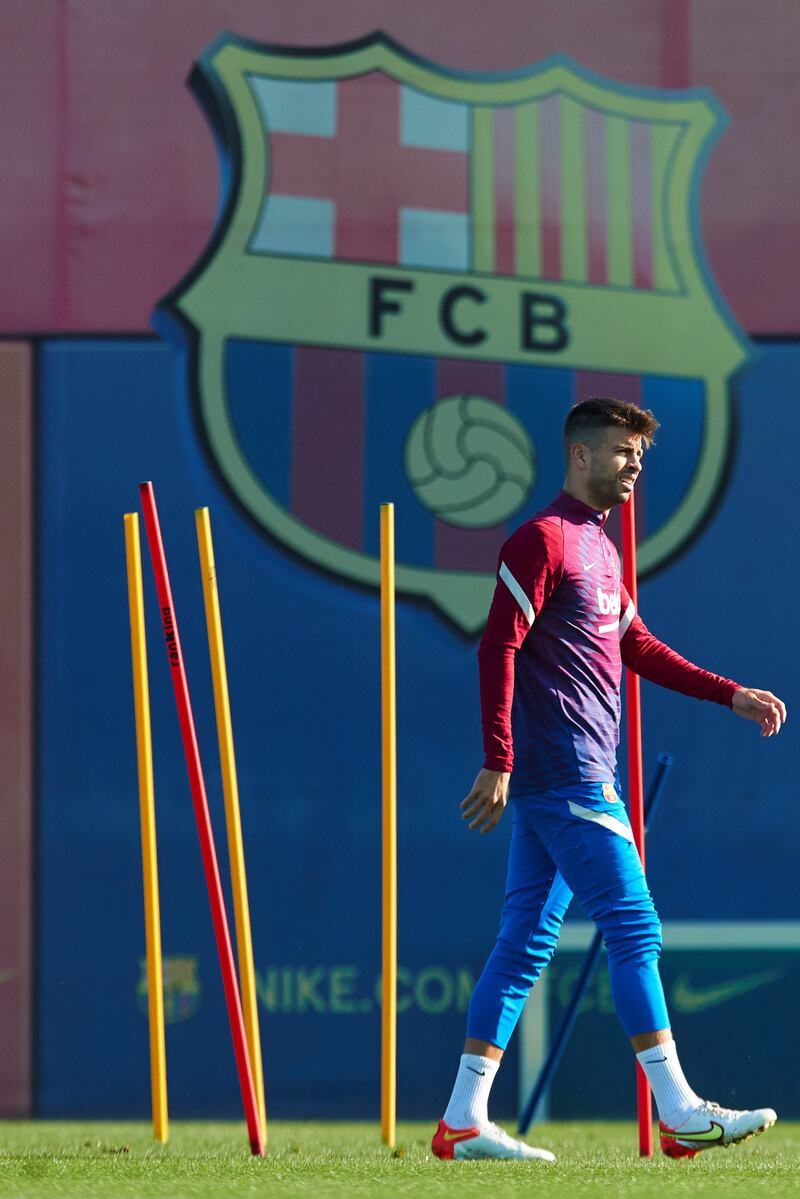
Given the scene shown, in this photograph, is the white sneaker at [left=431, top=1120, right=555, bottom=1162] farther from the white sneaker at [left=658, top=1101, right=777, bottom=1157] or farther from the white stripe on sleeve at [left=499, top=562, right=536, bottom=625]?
the white stripe on sleeve at [left=499, top=562, right=536, bottom=625]

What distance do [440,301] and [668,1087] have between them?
2732mm

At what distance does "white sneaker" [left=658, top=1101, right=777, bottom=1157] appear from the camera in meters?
3.17

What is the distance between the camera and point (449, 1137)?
3506 millimetres

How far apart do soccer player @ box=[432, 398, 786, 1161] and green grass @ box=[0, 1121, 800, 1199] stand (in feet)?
0.53

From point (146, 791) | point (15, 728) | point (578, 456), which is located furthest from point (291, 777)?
point (578, 456)

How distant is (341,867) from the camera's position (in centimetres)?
514

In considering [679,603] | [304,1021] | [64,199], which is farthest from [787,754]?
[64,199]

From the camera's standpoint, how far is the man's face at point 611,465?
140 inches

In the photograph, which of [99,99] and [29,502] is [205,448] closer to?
[29,502]

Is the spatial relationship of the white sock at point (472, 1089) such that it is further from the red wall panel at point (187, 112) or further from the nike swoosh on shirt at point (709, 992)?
the red wall panel at point (187, 112)

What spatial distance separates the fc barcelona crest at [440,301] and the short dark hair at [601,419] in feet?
5.43

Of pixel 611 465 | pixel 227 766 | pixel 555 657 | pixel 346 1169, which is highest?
pixel 611 465

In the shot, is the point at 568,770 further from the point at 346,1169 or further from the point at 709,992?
the point at 709,992

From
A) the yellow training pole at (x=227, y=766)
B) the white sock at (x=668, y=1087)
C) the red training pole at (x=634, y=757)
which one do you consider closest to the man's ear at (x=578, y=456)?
the red training pole at (x=634, y=757)
